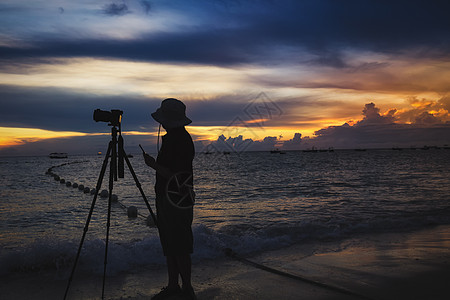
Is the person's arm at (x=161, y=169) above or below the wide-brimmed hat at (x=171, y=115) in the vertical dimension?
below

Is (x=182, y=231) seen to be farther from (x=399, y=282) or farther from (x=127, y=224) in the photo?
(x=127, y=224)

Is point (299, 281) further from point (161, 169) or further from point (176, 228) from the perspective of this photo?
point (161, 169)

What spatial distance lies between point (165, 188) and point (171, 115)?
76cm

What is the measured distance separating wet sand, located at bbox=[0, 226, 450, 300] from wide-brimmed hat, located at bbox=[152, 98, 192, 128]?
202 cm

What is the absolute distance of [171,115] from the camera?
3.39 m

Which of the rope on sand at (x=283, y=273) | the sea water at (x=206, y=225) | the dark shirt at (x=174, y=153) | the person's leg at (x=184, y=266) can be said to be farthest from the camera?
the sea water at (x=206, y=225)

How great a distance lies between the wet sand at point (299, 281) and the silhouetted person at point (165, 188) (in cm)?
64

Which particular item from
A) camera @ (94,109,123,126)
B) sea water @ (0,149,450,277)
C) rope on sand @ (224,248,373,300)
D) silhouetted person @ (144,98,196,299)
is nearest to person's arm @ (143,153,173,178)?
silhouetted person @ (144,98,196,299)

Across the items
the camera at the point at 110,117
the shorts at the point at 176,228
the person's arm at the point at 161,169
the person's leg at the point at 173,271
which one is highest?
the camera at the point at 110,117

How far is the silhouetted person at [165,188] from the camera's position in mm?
3258

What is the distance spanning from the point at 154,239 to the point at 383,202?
9514 mm

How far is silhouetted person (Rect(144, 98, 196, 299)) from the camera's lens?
3.26 meters

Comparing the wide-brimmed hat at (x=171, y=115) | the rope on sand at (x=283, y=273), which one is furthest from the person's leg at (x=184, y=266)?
the rope on sand at (x=283, y=273)

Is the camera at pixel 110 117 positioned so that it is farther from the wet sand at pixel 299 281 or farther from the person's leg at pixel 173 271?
the wet sand at pixel 299 281
